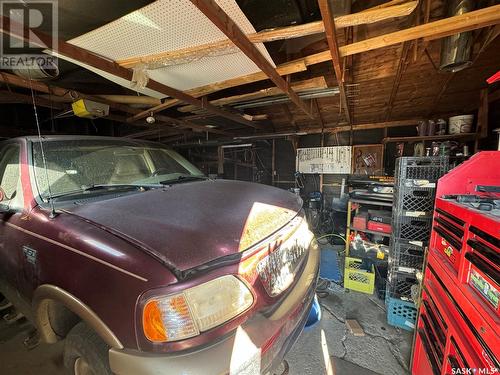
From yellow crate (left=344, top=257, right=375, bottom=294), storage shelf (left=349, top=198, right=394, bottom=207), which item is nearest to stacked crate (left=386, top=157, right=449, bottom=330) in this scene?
yellow crate (left=344, top=257, right=375, bottom=294)

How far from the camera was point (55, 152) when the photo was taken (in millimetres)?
1653

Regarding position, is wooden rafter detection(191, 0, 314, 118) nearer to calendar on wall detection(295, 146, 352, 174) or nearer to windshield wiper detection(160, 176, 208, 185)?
windshield wiper detection(160, 176, 208, 185)

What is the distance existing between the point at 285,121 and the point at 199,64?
11.6 feet

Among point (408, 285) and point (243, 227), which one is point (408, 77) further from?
point (243, 227)

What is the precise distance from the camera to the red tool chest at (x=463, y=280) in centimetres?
93

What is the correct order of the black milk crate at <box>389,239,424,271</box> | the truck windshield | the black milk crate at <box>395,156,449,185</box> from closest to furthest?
the truck windshield < the black milk crate at <box>395,156,449,185</box> < the black milk crate at <box>389,239,424,271</box>

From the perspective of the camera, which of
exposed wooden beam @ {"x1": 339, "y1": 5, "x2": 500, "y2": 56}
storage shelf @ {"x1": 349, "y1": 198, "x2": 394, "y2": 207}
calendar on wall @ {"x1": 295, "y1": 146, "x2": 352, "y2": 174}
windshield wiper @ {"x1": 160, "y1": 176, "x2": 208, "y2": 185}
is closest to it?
exposed wooden beam @ {"x1": 339, "y1": 5, "x2": 500, "y2": 56}

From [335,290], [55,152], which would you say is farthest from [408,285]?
[55,152]

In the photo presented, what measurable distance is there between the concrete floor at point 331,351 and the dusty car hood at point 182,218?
4.41ft

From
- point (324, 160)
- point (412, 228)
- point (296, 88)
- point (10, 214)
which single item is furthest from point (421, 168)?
point (10, 214)

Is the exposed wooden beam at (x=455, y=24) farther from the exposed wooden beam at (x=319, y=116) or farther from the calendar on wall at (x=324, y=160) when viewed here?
the calendar on wall at (x=324, y=160)

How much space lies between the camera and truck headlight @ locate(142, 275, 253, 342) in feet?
2.83

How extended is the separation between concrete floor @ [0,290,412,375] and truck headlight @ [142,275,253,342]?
1.31m

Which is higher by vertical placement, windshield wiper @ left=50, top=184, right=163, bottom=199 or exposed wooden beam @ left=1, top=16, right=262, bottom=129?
exposed wooden beam @ left=1, top=16, right=262, bottom=129
